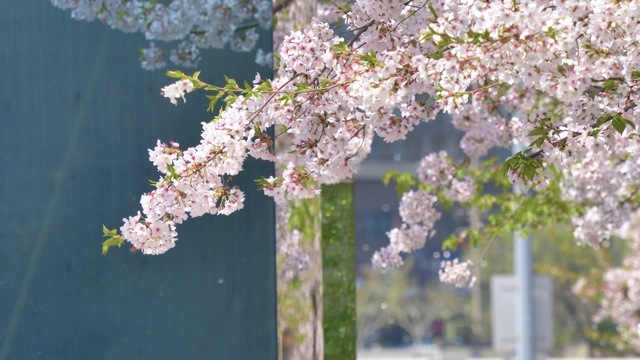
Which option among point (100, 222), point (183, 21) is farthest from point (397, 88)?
point (100, 222)

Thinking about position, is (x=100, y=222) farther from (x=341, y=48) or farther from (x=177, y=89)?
(x=341, y=48)

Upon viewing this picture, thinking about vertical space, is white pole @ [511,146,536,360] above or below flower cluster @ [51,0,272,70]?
below

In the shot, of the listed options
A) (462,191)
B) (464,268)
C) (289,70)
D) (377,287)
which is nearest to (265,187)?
(289,70)

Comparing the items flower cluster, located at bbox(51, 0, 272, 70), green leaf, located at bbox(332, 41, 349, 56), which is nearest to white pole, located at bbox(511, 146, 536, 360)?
flower cluster, located at bbox(51, 0, 272, 70)

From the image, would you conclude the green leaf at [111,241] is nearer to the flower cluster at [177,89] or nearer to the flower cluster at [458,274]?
the flower cluster at [177,89]

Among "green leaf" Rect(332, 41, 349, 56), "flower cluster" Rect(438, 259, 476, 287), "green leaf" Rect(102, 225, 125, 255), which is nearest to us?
"green leaf" Rect(332, 41, 349, 56)

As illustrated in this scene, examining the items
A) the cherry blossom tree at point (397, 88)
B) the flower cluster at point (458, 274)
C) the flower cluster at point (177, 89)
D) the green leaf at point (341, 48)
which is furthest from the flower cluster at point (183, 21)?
the flower cluster at point (458, 274)

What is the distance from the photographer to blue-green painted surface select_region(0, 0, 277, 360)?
481cm

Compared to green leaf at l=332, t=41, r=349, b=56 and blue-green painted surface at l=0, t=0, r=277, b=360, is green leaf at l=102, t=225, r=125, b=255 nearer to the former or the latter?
blue-green painted surface at l=0, t=0, r=277, b=360

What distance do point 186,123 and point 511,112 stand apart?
104 inches

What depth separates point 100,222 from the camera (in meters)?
4.87

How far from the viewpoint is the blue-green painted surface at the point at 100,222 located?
4812mm

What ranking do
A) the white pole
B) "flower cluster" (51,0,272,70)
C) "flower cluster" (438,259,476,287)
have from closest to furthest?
"flower cluster" (51,0,272,70)
"flower cluster" (438,259,476,287)
the white pole

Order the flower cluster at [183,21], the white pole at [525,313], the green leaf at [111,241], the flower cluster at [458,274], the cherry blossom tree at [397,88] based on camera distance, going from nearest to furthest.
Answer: the cherry blossom tree at [397,88]
the green leaf at [111,241]
the flower cluster at [183,21]
the flower cluster at [458,274]
the white pole at [525,313]
